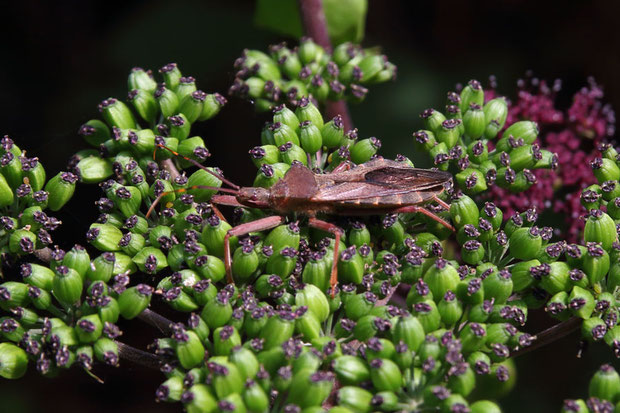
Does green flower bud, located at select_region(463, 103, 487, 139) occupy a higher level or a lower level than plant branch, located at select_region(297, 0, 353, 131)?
lower

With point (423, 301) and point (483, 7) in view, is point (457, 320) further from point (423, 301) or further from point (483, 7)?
point (483, 7)

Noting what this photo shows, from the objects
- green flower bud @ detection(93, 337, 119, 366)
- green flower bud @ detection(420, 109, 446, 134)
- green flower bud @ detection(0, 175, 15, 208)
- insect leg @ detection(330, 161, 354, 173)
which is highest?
green flower bud @ detection(420, 109, 446, 134)

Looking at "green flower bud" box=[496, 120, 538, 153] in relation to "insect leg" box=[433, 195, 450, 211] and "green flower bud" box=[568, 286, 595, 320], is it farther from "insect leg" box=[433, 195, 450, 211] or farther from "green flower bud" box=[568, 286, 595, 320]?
"green flower bud" box=[568, 286, 595, 320]

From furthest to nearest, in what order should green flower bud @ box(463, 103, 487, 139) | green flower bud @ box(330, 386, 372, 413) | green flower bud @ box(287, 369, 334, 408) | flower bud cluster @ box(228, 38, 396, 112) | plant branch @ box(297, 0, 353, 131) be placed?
plant branch @ box(297, 0, 353, 131) < flower bud cluster @ box(228, 38, 396, 112) < green flower bud @ box(463, 103, 487, 139) < green flower bud @ box(330, 386, 372, 413) < green flower bud @ box(287, 369, 334, 408)

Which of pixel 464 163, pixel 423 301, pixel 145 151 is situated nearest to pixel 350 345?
pixel 423 301

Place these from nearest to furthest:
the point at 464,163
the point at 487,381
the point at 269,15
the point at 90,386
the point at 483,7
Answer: the point at 487,381
the point at 464,163
the point at 269,15
the point at 90,386
the point at 483,7

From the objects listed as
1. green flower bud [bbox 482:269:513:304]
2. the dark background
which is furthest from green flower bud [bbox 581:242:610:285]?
the dark background
